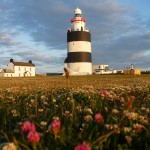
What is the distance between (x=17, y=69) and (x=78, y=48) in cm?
6245

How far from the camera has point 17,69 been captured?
141 meters

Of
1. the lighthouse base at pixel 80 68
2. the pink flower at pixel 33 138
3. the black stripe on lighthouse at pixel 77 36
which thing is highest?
the black stripe on lighthouse at pixel 77 36

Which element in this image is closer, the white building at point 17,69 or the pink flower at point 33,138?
the pink flower at point 33,138

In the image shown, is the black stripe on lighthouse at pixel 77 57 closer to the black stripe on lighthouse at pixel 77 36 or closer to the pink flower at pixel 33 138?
the black stripe on lighthouse at pixel 77 36

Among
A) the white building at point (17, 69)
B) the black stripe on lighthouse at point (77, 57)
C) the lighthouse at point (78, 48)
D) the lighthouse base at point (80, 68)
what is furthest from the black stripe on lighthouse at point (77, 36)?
the white building at point (17, 69)

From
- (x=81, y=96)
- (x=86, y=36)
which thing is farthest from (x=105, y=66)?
(x=81, y=96)

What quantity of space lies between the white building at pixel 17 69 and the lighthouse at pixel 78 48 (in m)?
55.5

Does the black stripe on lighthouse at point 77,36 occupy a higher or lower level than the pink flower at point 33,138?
higher

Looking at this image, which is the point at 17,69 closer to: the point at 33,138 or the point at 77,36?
the point at 77,36

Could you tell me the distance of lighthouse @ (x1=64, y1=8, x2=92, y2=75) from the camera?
8338 centimetres

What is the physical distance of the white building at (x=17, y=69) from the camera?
137 meters

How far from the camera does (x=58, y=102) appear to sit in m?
7.61

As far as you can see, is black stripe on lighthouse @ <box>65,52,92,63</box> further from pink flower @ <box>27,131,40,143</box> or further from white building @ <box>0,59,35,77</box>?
pink flower @ <box>27,131,40,143</box>

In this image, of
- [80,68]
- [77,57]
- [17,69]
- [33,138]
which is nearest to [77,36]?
[77,57]
